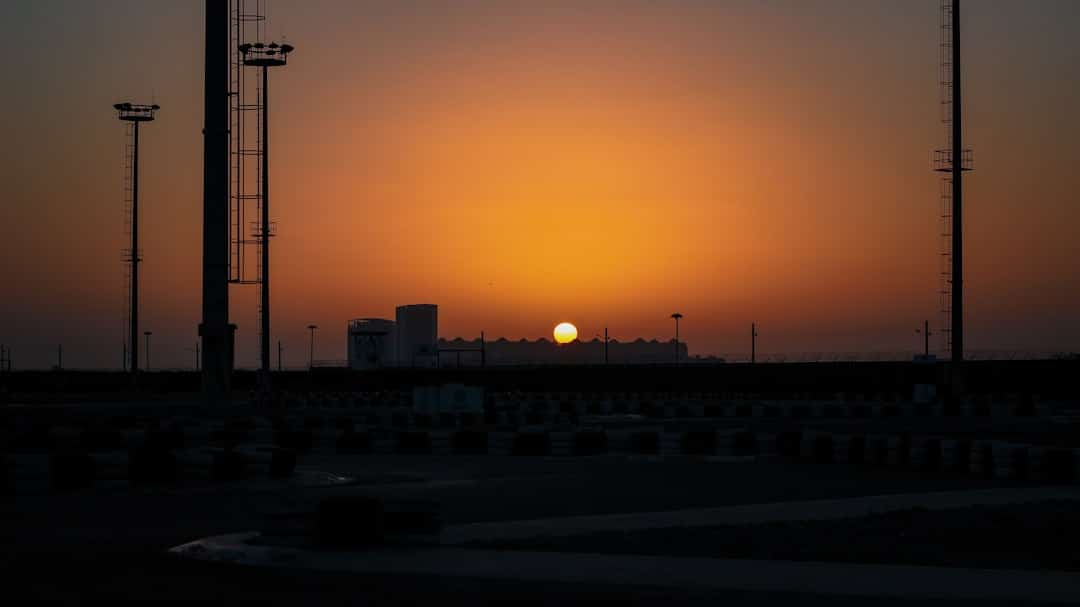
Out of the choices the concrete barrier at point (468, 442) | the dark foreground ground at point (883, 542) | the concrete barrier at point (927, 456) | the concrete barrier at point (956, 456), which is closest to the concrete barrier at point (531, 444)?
the concrete barrier at point (468, 442)

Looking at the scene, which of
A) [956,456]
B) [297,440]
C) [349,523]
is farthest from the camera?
[297,440]

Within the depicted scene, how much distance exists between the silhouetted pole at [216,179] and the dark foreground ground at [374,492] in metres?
12.0

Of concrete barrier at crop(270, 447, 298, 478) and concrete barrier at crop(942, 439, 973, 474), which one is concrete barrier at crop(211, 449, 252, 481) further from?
concrete barrier at crop(942, 439, 973, 474)

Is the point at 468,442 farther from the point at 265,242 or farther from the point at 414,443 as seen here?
the point at 265,242

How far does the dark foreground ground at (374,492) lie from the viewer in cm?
1056

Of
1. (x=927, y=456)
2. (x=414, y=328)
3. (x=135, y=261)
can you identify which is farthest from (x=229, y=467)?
(x=414, y=328)

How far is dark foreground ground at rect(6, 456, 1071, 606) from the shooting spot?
34.7ft

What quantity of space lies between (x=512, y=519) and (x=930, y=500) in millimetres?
5139

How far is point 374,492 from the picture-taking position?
19.1 meters

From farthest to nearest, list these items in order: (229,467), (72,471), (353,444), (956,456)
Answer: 1. (353,444)
2. (956,456)
3. (229,467)
4. (72,471)

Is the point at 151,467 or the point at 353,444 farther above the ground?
the point at 151,467

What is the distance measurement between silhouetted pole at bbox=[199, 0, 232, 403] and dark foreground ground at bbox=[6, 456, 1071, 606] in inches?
471

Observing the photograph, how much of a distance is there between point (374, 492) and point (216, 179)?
19.3 m

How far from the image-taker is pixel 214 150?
121 ft
